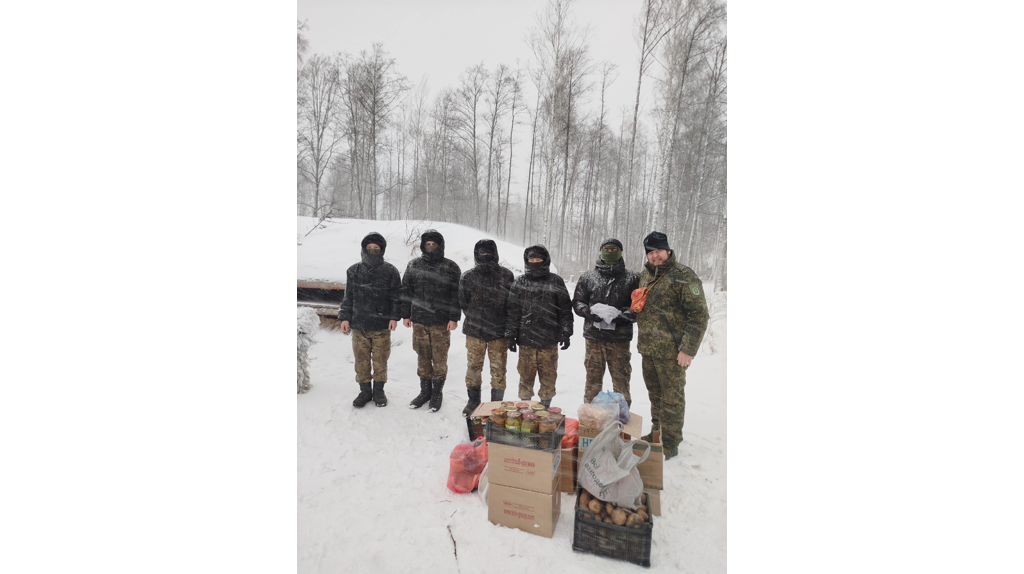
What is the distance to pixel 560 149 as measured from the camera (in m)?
3.07

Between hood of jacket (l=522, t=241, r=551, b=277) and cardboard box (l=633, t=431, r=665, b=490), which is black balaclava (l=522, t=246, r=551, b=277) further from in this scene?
cardboard box (l=633, t=431, r=665, b=490)

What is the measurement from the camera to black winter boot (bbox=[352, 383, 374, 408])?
3.41 m

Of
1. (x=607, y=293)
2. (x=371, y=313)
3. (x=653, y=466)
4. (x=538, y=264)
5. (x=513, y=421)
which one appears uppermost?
(x=538, y=264)

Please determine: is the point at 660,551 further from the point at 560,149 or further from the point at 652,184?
the point at 560,149

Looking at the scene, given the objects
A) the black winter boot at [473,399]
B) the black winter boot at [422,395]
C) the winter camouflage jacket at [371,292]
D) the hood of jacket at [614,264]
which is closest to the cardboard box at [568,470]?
the black winter boot at [473,399]

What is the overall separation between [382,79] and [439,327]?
1.91 meters

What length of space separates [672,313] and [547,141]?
149 centimetres

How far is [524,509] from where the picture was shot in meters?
2.38

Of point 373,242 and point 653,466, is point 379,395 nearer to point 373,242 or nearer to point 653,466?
point 373,242

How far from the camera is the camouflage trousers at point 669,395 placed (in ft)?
9.53

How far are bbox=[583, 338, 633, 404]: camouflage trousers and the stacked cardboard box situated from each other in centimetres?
78

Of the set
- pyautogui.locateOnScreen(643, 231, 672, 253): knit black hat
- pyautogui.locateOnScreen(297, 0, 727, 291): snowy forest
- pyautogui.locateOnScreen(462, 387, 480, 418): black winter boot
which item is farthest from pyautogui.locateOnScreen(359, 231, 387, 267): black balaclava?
pyautogui.locateOnScreen(643, 231, 672, 253): knit black hat

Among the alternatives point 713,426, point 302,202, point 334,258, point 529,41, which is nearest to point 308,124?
point 302,202

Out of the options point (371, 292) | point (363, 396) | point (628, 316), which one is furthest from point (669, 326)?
point (363, 396)
